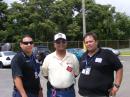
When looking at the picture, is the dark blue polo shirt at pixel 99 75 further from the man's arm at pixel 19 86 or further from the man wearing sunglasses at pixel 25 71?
the man's arm at pixel 19 86

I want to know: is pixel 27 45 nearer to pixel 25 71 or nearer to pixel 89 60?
pixel 25 71

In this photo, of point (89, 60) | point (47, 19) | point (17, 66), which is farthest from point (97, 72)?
point (47, 19)

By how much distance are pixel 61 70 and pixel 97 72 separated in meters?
0.64

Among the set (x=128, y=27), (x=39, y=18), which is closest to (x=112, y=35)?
(x=128, y=27)

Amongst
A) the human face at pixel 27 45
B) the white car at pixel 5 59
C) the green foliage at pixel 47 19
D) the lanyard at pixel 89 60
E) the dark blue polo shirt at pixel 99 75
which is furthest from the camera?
the green foliage at pixel 47 19

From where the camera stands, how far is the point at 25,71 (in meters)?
6.54

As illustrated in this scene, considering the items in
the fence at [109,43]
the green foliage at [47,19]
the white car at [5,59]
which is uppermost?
the green foliage at [47,19]

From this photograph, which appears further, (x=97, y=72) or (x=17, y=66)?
(x=17, y=66)

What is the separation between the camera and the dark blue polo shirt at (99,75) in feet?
20.8

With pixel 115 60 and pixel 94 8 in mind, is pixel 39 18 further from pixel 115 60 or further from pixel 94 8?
pixel 115 60

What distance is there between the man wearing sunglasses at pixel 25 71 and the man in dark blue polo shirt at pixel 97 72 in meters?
0.69

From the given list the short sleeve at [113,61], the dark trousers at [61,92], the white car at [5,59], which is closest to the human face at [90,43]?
the short sleeve at [113,61]

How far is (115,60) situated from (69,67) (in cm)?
73

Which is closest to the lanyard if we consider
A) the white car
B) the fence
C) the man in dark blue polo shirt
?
the man in dark blue polo shirt
